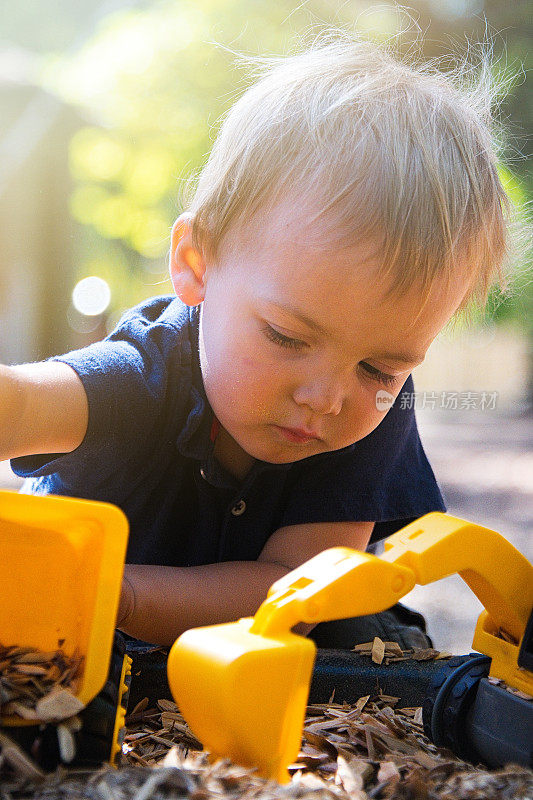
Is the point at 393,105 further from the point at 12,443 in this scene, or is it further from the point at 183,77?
the point at 183,77

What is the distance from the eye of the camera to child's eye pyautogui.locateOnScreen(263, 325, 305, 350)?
0.73 m

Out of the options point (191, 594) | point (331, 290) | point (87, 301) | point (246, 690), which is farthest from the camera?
point (87, 301)

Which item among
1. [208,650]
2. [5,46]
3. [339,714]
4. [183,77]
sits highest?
[5,46]

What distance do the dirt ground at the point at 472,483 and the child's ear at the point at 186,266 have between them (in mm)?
986

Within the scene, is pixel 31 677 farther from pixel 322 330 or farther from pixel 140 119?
pixel 140 119

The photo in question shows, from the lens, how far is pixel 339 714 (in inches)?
29.2

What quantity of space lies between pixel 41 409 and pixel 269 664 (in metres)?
0.37

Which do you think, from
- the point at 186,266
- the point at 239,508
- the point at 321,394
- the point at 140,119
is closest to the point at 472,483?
the point at 140,119

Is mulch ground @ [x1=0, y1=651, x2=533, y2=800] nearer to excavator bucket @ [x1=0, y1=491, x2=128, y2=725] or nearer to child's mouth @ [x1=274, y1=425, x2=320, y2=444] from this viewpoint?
excavator bucket @ [x1=0, y1=491, x2=128, y2=725]

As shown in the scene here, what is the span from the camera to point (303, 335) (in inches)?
28.3

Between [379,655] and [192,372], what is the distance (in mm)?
373

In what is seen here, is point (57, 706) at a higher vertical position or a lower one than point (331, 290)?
lower

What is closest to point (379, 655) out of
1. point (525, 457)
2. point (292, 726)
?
point (292, 726)

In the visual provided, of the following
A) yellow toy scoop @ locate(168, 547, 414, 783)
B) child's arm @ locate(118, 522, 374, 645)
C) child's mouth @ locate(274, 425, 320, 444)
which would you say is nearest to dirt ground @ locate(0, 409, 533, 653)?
child's arm @ locate(118, 522, 374, 645)
